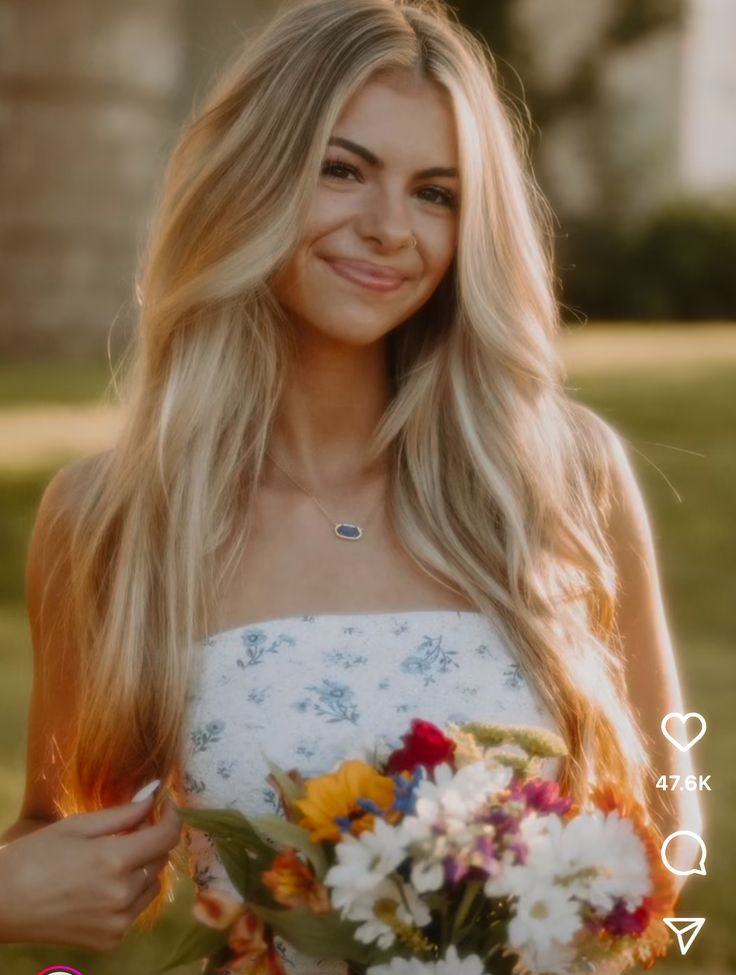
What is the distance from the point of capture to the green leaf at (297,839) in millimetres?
2068

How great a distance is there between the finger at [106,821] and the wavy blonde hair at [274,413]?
26 centimetres

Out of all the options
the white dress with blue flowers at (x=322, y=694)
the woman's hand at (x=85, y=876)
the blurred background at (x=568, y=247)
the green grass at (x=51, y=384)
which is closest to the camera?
the woman's hand at (x=85, y=876)

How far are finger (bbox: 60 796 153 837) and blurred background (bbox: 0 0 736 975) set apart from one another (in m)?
A: 0.89

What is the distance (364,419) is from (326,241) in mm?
364

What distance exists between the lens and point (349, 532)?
9.48ft

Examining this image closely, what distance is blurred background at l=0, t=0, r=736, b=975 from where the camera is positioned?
682 centimetres

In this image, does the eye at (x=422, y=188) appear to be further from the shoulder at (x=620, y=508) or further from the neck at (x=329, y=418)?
the shoulder at (x=620, y=508)

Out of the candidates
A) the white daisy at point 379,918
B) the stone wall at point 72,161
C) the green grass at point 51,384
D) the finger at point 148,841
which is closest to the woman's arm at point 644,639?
the finger at point 148,841

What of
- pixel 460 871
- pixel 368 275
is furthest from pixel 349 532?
pixel 460 871

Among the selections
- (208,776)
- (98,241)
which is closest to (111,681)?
(208,776)

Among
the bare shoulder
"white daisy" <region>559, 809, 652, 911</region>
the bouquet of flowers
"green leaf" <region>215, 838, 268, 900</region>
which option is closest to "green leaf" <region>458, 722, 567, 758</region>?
the bouquet of flowers

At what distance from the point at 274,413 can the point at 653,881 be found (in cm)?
120

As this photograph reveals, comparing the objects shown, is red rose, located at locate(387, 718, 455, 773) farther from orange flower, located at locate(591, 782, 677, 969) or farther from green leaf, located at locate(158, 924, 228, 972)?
green leaf, located at locate(158, 924, 228, 972)

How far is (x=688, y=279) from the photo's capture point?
17594 millimetres
